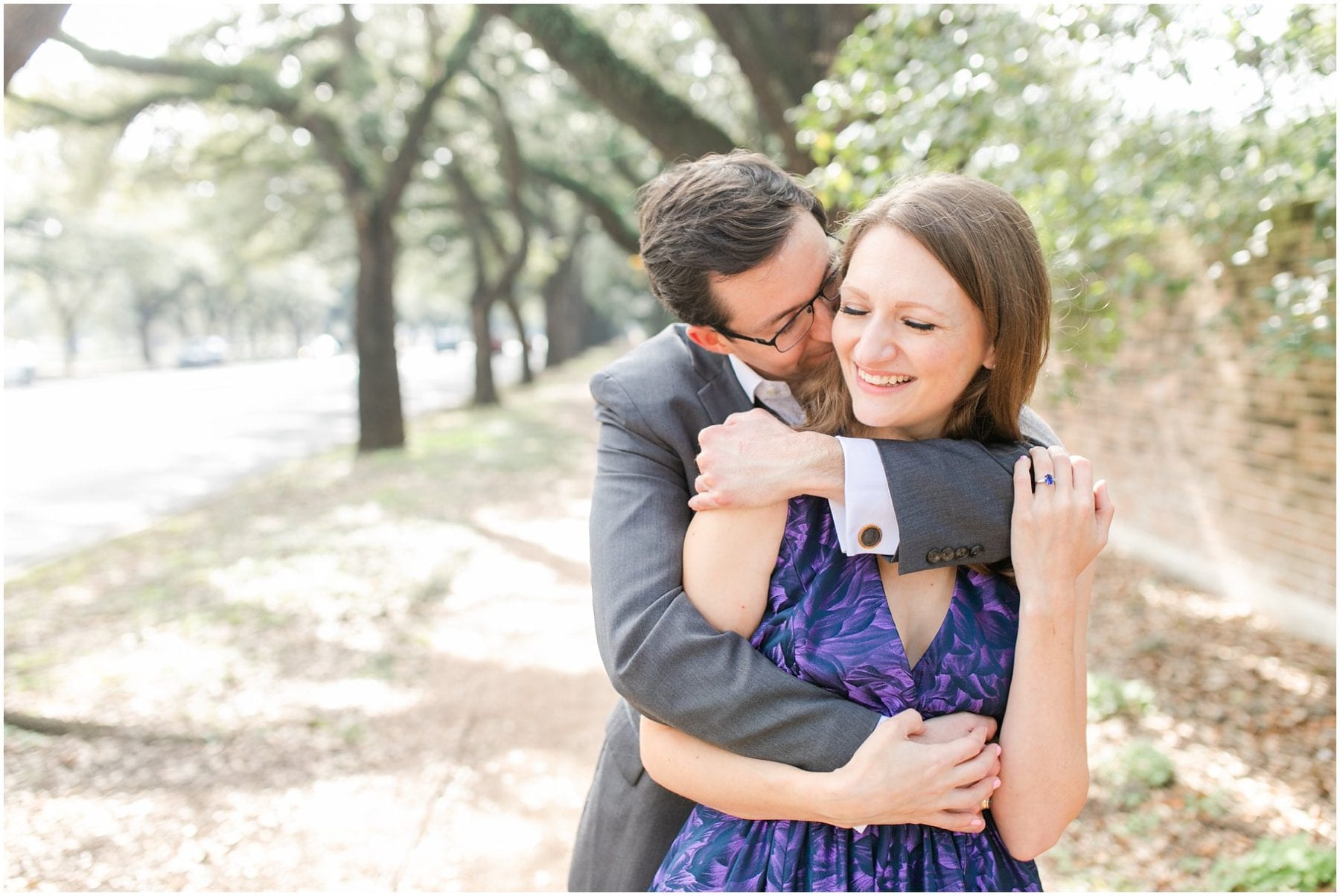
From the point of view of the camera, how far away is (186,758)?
4.58 metres

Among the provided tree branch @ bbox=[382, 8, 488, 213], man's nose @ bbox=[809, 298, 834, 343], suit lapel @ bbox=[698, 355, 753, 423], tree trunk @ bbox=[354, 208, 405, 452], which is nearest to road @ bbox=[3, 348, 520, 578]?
tree trunk @ bbox=[354, 208, 405, 452]

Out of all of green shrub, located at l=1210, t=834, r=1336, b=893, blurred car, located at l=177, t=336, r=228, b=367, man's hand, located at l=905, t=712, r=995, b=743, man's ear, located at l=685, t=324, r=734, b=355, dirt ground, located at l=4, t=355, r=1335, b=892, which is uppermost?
man's ear, located at l=685, t=324, r=734, b=355

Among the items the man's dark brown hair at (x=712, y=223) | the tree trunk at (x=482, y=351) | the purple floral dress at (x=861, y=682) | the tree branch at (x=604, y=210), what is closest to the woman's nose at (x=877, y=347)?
the purple floral dress at (x=861, y=682)

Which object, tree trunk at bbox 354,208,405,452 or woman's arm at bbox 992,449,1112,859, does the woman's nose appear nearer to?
woman's arm at bbox 992,449,1112,859

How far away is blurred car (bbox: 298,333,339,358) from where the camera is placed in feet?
225

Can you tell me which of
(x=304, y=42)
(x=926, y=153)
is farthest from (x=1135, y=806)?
(x=304, y=42)

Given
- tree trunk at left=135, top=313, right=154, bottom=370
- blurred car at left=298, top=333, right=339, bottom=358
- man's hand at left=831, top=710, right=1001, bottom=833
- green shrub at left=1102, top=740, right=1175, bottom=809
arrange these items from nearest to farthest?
man's hand at left=831, top=710, right=1001, bottom=833 → green shrub at left=1102, top=740, right=1175, bottom=809 → tree trunk at left=135, top=313, right=154, bottom=370 → blurred car at left=298, top=333, right=339, bottom=358

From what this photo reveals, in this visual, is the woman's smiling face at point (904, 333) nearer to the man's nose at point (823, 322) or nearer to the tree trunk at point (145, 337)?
the man's nose at point (823, 322)

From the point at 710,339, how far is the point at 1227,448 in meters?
Result: 6.39

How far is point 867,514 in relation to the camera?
1544mm

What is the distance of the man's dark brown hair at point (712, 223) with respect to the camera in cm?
184

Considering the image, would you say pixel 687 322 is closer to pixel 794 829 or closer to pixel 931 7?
pixel 794 829

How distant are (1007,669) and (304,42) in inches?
582

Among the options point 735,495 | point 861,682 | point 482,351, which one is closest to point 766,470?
point 735,495
